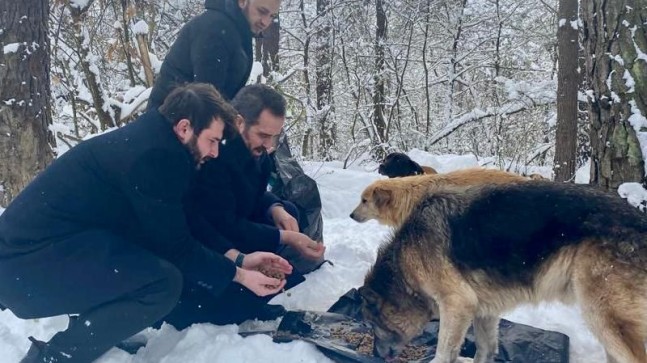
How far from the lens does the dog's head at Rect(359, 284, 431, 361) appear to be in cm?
342

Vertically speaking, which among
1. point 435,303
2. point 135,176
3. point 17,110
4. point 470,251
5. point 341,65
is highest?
point 341,65

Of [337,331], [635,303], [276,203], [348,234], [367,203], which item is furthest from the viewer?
[348,234]

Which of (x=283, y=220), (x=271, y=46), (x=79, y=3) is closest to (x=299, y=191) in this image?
(x=283, y=220)

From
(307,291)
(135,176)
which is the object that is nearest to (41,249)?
(135,176)

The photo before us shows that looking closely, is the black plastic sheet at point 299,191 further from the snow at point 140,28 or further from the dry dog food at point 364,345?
the snow at point 140,28

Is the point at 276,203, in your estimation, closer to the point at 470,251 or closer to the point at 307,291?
the point at 307,291

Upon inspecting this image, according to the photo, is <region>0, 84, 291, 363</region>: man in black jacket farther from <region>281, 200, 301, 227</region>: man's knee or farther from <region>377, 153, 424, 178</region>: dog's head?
<region>377, 153, 424, 178</region>: dog's head

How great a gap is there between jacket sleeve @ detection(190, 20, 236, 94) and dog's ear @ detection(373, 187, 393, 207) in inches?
58.9

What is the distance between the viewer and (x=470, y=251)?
311 cm

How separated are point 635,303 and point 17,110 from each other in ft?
18.7

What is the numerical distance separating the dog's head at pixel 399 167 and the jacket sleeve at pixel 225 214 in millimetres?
3208

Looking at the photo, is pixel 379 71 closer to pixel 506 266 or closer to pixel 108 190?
pixel 506 266

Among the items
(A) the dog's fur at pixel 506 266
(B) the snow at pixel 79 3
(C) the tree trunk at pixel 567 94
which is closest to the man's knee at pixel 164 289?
(A) the dog's fur at pixel 506 266

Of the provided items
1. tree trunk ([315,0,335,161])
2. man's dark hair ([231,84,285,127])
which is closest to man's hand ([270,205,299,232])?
man's dark hair ([231,84,285,127])
